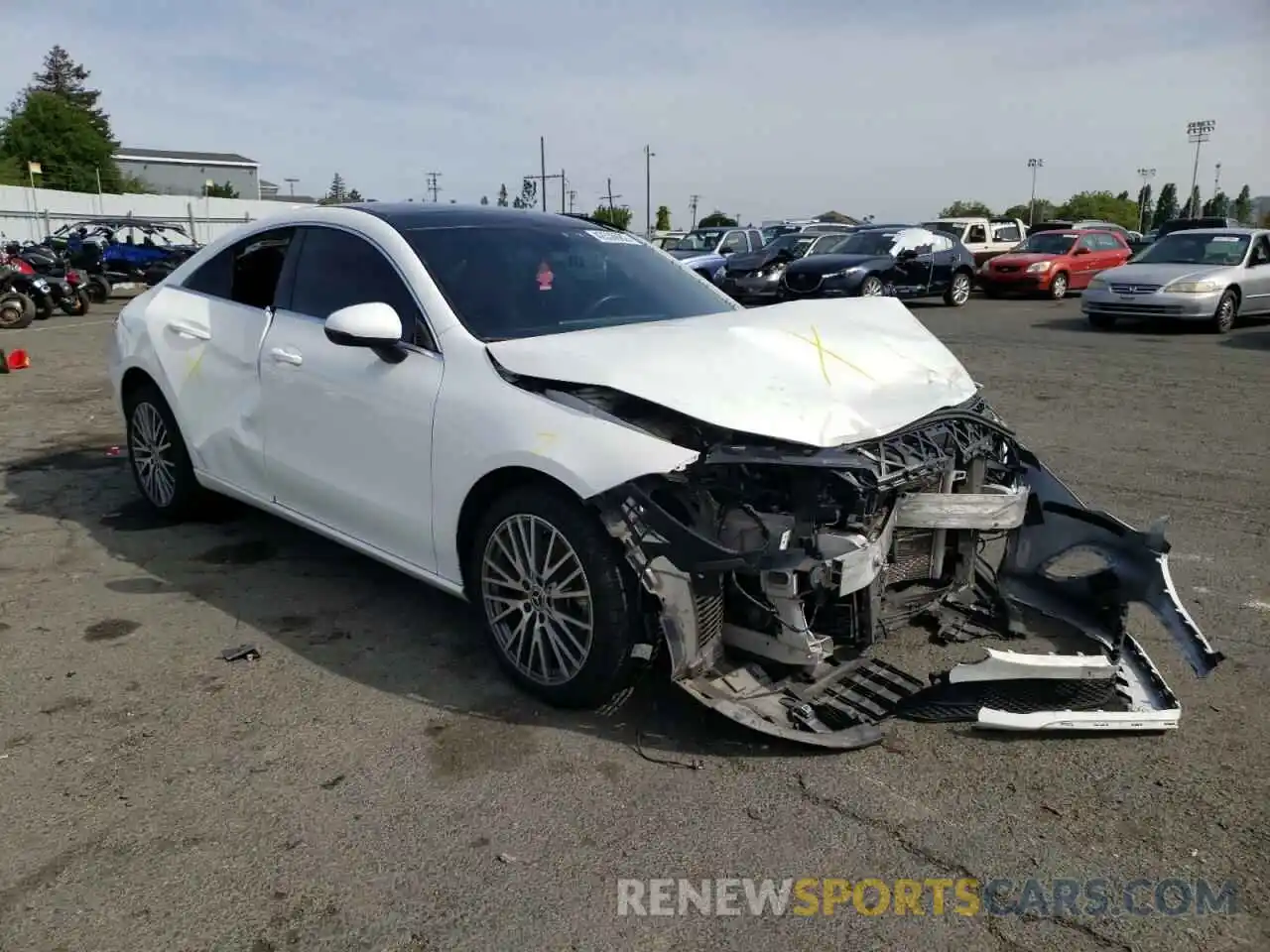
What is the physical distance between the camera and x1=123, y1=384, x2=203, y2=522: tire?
537 cm

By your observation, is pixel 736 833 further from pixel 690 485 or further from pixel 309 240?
pixel 309 240

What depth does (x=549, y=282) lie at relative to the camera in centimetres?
423

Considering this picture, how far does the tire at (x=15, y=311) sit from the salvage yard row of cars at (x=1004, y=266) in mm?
10408

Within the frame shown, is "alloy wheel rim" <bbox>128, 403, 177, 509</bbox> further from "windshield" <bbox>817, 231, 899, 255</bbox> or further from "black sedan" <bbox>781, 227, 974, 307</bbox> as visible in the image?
"windshield" <bbox>817, 231, 899, 255</bbox>

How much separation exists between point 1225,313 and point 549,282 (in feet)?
49.0

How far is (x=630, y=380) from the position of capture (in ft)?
10.8

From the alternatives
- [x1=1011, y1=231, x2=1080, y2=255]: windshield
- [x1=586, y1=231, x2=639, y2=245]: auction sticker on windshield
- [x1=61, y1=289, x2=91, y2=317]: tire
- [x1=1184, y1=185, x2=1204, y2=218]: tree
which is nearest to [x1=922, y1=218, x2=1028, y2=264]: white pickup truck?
[x1=1011, y1=231, x2=1080, y2=255]: windshield

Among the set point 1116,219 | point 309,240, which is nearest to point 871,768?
point 309,240

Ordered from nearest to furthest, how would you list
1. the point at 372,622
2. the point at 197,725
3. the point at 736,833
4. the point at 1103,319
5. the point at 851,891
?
the point at 851,891, the point at 736,833, the point at 197,725, the point at 372,622, the point at 1103,319

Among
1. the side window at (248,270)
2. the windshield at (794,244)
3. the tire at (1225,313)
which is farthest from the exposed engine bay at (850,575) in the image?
the windshield at (794,244)

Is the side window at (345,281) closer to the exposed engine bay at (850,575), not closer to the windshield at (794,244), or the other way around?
the exposed engine bay at (850,575)

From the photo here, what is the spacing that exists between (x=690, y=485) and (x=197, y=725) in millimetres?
1913

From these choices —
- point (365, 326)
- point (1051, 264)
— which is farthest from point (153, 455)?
point (1051, 264)

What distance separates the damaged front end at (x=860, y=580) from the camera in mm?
3162
